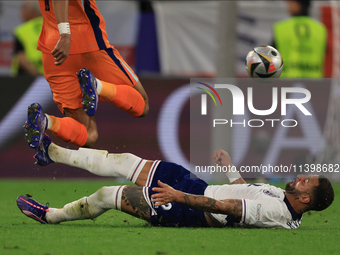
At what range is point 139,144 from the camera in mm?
8961

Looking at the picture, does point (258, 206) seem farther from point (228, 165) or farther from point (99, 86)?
point (99, 86)

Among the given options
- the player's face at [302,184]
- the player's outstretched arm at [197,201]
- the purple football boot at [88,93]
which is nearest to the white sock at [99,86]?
the purple football boot at [88,93]

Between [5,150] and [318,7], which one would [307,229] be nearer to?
[5,150]

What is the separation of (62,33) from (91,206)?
1.52 metres

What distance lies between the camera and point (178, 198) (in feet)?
13.9

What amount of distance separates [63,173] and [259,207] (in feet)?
16.7

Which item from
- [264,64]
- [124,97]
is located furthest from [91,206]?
[264,64]

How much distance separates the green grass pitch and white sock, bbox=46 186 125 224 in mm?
98

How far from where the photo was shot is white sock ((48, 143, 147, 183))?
4.99m

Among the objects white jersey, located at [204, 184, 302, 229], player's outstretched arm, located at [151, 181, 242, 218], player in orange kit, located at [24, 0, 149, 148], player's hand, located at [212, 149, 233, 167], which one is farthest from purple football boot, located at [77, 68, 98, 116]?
player's hand, located at [212, 149, 233, 167]

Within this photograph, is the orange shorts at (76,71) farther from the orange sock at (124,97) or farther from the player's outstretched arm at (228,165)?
the player's outstretched arm at (228,165)

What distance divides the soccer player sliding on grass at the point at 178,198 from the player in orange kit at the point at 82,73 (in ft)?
0.93

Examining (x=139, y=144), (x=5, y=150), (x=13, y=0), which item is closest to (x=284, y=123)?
(x=139, y=144)

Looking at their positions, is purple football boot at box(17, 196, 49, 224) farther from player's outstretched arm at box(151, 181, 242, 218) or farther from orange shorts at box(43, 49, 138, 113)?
player's outstretched arm at box(151, 181, 242, 218)
